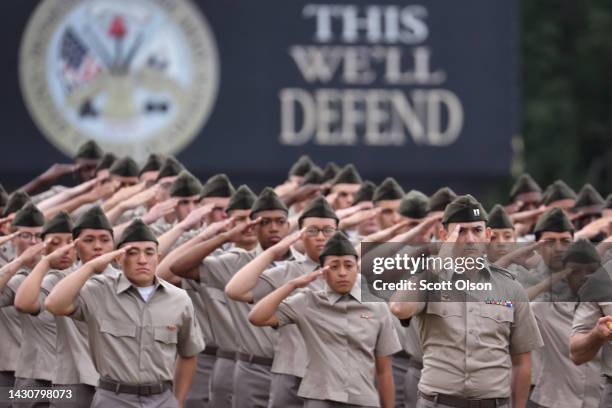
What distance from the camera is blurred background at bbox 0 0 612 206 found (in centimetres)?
2466

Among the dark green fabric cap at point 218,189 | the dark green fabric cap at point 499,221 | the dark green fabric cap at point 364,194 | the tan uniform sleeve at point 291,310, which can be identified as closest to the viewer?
the tan uniform sleeve at point 291,310

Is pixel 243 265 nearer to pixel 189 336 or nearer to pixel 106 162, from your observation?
pixel 189 336

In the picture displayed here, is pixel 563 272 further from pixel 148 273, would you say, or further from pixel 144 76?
pixel 144 76

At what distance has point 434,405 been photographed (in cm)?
1188

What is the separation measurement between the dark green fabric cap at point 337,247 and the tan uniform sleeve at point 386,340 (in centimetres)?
46

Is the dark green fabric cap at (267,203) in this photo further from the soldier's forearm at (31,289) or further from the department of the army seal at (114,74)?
the department of the army seal at (114,74)

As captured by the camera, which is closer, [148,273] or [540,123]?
[148,273]

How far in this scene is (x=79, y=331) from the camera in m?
13.0

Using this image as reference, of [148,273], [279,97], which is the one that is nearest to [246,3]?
[279,97]

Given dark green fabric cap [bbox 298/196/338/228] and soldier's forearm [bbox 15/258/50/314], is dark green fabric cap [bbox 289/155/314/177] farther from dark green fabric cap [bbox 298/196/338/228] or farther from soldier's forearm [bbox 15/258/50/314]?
soldier's forearm [bbox 15/258/50/314]

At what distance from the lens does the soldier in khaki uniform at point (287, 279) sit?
12.8m

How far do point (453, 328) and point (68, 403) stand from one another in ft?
8.22

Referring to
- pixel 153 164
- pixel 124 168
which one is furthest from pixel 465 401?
pixel 153 164

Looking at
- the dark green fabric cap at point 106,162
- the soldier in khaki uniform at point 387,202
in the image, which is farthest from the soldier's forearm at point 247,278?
the dark green fabric cap at point 106,162
